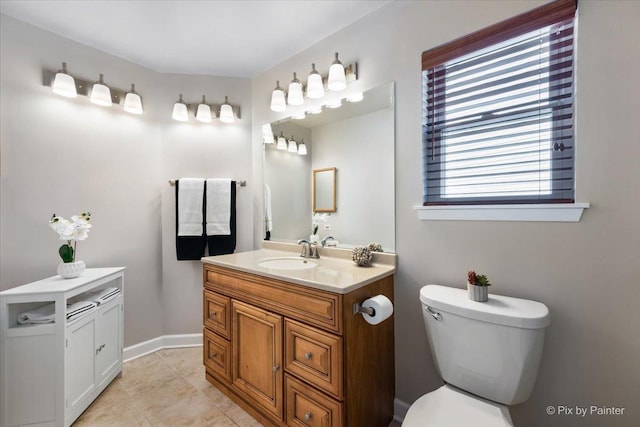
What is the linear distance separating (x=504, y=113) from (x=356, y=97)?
0.84 m

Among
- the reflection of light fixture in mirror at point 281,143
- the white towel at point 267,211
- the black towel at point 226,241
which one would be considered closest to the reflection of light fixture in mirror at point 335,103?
the reflection of light fixture in mirror at point 281,143

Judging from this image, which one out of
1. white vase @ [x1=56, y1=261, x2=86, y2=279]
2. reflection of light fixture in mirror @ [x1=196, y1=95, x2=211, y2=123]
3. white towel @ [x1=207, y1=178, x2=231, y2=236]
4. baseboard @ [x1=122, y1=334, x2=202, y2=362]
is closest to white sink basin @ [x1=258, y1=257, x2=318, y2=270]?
white towel @ [x1=207, y1=178, x2=231, y2=236]

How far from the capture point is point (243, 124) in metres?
2.54

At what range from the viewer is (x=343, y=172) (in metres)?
1.88

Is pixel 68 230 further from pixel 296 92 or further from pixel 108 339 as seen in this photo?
pixel 296 92

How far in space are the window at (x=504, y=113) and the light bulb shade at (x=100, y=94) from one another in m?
2.23

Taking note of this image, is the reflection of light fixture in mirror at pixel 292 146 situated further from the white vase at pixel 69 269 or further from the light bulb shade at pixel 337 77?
the white vase at pixel 69 269

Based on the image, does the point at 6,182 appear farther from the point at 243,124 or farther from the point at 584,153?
the point at 584,153

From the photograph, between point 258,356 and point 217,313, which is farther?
point 217,313

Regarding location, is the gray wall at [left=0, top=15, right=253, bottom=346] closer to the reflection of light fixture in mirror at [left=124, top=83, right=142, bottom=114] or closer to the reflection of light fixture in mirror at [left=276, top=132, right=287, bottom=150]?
the reflection of light fixture in mirror at [left=124, top=83, right=142, bottom=114]

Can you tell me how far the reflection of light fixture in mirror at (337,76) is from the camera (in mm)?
1767

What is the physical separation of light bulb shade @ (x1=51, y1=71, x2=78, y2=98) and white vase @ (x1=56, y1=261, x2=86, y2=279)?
1.16 metres

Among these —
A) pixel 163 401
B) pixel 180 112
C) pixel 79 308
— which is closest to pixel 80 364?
pixel 79 308

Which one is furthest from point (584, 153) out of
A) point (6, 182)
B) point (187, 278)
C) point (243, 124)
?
point (6, 182)
